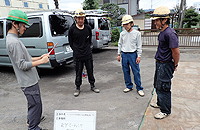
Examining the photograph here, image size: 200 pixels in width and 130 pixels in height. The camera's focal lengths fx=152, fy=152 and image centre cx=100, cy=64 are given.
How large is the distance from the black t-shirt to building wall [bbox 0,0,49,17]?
310 inches

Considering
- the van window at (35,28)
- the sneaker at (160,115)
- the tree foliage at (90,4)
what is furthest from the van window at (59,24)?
the tree foliage at (90,4)

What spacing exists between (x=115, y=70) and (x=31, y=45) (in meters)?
3.13

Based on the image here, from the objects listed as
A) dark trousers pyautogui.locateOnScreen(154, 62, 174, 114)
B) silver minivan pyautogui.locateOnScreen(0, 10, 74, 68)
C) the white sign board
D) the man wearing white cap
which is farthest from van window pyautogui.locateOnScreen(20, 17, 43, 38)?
dark trousers pyautogui.locateOnScreen(154, 62, 174, 114)

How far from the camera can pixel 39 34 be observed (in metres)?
4.79

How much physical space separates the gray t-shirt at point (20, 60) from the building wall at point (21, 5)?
354 inches

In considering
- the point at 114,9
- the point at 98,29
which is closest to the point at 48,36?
the point at 98,29

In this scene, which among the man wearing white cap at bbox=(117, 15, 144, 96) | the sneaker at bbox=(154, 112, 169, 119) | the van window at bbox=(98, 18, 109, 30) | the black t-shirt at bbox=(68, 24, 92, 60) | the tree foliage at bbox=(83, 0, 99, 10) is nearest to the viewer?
the sneaker at bbox=(154, 112, 169, 119)

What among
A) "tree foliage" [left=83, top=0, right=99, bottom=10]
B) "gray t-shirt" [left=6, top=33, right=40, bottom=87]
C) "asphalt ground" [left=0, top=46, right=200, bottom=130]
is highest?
"tree foliage" [left=83, top=0, right=99, bottom=10]

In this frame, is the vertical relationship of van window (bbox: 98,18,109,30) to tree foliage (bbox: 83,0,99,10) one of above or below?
below

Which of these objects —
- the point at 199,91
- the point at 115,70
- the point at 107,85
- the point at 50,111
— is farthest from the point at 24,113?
the point at 199,91

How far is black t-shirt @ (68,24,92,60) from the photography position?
3717mm

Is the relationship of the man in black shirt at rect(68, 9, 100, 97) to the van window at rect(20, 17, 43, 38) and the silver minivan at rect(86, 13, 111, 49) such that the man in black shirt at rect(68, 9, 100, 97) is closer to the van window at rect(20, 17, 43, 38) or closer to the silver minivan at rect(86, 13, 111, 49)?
the van window at rect(20, 17, 43, 38)

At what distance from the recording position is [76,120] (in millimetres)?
2014

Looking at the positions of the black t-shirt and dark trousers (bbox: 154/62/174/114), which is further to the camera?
the black t-shirt
